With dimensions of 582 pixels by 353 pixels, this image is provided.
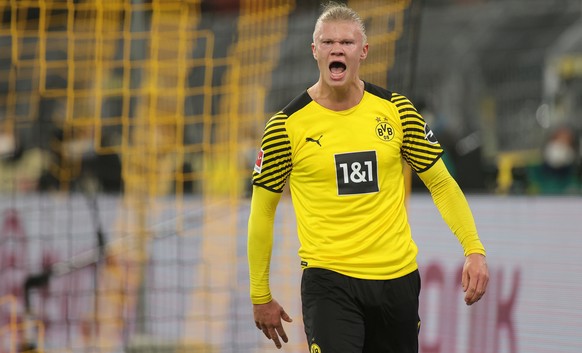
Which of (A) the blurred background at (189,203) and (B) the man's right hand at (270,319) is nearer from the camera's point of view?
(B) the man's right hand at (270,319)

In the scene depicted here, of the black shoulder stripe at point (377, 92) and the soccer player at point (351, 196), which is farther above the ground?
the black shoulder stripe at point (377, 92)

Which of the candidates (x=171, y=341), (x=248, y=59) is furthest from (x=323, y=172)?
(x=248, y=59)

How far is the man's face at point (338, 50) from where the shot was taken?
4.09m

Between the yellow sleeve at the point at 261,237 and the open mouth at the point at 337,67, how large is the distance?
55cm

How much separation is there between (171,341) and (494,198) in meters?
2.99

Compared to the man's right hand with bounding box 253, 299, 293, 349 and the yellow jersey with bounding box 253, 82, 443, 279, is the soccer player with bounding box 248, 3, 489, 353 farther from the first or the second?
the man's right hand with bounding box 253, 299, 293, 349

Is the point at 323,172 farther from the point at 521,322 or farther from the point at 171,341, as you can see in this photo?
the point at 171,341

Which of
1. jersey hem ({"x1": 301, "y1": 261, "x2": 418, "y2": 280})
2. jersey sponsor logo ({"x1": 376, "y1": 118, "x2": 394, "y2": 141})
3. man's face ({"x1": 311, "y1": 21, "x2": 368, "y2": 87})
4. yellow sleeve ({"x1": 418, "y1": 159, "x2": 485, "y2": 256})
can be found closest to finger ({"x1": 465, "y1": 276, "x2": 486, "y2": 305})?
yellow sleeve ({"x1": 418, "y1": 159, "x2": 485, "y2": 256})

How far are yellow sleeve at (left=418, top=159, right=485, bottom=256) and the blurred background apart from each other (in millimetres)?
1749

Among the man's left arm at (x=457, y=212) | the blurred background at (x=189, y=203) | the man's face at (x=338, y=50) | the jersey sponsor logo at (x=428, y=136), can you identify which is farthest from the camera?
the blurred background at (x=189, y=203)

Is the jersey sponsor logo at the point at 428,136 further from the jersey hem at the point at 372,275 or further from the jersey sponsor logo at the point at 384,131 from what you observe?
the jersey hem at the point at 372,275

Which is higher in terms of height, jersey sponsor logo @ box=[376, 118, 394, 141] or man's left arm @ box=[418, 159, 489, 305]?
jersey sponsor logo @ box=[376, 118, 394, 141]

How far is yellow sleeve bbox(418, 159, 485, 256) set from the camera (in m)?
4.26

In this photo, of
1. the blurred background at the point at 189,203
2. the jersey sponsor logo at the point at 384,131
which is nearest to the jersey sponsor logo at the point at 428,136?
the jersey sponsor logo at the point at 384,131
